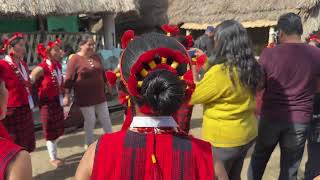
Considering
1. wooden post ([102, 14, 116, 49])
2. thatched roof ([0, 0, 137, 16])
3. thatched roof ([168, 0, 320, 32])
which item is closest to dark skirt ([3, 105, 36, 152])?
thatched roof ([0, 0, 137, 16])

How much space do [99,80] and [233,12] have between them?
8201 millimetres

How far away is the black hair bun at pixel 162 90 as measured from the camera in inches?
57.0

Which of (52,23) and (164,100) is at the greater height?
(164,100)

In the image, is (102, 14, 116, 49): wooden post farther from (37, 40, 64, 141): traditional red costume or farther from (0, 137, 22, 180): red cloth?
(0, 137, 22, 180): red cloth

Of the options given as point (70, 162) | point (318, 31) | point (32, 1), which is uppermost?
point (32, 1)

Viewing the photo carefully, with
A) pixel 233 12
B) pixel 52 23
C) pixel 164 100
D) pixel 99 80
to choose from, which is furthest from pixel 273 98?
pixel 233 12

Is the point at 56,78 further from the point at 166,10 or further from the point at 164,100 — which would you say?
the point at 166,10

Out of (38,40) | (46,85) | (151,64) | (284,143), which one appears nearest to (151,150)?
(151,64)

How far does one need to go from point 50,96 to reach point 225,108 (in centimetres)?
242

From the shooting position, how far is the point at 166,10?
13.3 m

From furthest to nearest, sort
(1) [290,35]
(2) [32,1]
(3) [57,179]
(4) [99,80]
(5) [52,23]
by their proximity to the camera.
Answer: (5) [52,23] < (2) [32,1] < (4) [99,80] < (3) [57,179] < (1) [290,35]

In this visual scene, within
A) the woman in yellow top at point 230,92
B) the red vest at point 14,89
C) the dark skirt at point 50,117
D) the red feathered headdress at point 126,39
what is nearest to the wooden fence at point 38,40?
the dark skirt at point 50,117

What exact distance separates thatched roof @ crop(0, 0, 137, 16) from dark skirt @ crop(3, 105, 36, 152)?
10.3 feet

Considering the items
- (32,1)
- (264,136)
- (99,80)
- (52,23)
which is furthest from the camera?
(52,23)
